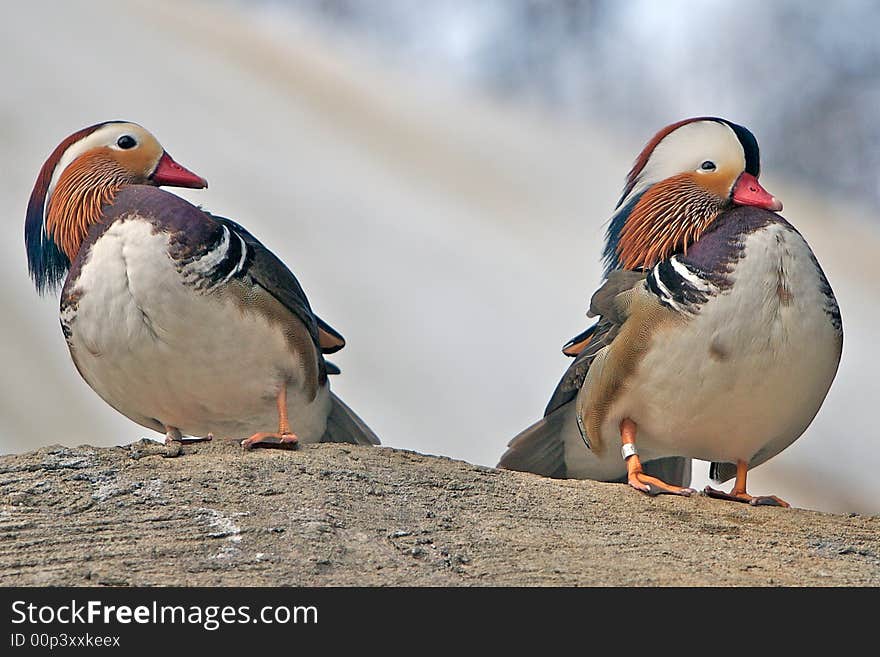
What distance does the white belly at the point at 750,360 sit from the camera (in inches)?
156

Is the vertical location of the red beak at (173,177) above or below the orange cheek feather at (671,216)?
above

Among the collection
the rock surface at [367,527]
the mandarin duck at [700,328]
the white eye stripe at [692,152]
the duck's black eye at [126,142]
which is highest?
the duck's black eye at [126,142]

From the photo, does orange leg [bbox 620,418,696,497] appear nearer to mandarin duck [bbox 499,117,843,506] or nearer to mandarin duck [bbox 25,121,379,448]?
mandarin duck [bbox 499,117,843,506]

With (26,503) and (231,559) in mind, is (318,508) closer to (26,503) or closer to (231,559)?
(231,559)

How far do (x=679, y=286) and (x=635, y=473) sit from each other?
Answer: 613 millimetres

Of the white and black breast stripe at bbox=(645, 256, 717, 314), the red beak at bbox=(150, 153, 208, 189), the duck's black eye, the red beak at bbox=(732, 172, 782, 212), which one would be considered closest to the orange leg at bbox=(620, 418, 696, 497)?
the white and black breast stripe at bbox=(645, 256, 717, 314)

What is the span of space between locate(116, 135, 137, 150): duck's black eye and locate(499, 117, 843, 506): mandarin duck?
1733 millimetres

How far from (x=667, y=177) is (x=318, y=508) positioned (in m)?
1.89

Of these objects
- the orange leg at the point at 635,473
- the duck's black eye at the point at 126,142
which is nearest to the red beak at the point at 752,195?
the orange leg at the point at 635,473

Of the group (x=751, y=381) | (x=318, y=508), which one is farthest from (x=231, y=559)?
(x=751, y=381)

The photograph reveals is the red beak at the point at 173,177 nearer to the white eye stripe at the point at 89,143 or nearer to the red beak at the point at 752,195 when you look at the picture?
the white eye stripe at the point at 89,143

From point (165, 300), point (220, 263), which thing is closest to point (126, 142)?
point (220, 263)

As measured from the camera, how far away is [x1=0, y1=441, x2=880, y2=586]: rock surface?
10.0 feet

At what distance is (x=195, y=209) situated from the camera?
4309 mm
